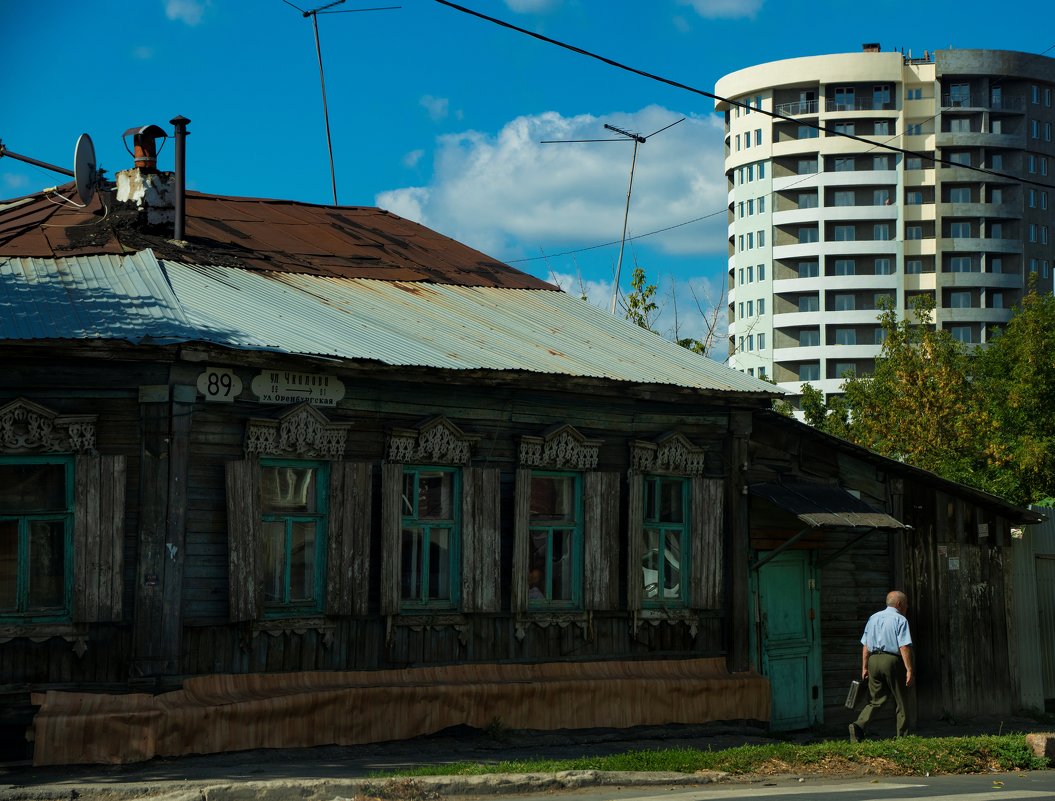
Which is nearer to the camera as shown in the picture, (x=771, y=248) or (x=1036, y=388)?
(x=1036, y=388)

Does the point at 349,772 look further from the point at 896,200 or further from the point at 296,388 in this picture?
the point at 896,200

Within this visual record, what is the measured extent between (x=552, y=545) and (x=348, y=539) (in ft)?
8.14

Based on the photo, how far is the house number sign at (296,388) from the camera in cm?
1167

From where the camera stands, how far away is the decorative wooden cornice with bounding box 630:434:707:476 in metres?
14.3

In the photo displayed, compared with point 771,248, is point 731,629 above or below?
below

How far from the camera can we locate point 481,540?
42.8 feet

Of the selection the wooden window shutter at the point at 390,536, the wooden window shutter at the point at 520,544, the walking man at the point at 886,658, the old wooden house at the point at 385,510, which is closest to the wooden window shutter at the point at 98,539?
the old wooden house at the point at 385,510

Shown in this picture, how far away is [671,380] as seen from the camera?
1411 centimetres

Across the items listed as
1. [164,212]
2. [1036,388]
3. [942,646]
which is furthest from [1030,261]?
[164,212]

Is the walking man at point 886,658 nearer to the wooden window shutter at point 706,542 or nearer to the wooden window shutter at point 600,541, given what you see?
the wooden window shutter at point 706,542

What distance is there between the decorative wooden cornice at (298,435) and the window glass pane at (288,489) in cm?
21

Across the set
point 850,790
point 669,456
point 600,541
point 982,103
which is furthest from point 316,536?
point 982,103

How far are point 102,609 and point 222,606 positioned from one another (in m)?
1.02

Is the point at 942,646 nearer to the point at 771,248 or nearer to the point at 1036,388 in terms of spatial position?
the point at 1036,388
